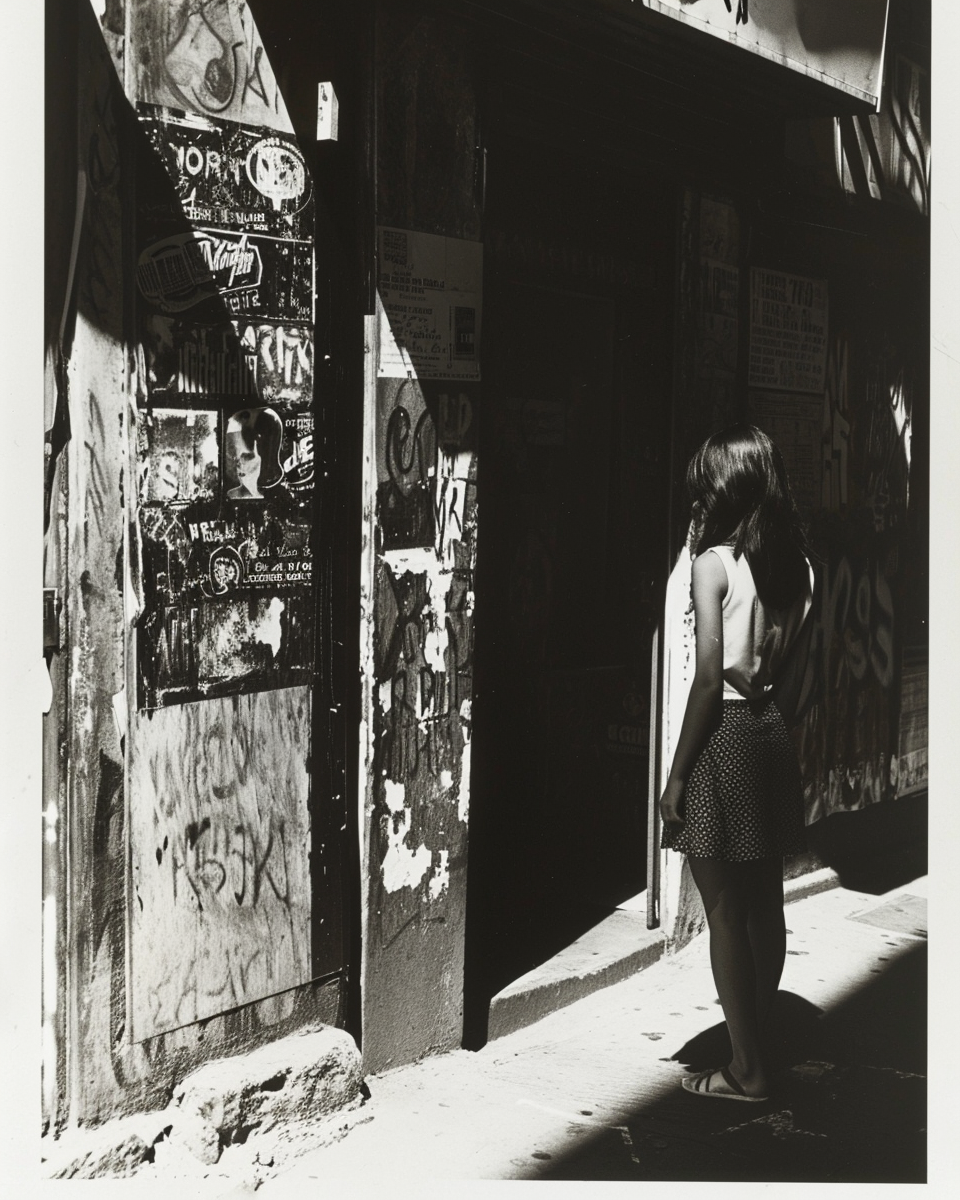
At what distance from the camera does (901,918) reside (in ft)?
19.9

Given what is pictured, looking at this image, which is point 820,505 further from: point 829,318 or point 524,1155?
point 524,1155

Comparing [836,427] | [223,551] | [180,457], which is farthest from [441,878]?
[836,427]

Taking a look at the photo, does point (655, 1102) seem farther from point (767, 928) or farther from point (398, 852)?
point (398, 852)

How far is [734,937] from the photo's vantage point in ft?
13.0

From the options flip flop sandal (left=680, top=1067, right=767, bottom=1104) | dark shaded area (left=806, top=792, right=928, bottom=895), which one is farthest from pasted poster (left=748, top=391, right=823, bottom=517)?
flip flop sandal (left=680, top=1067, right=767, bottom=1104)

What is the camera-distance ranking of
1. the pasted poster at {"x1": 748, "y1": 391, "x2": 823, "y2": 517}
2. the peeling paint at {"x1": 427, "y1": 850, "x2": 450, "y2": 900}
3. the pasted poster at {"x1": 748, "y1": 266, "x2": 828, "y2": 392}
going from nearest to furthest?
the peeling paint at {"x1": 427, "y1": 850, "x2": 450, "y2": 900}
the pasted poster at {"x1": 748, "y1": 266, "x2": 828, "y2": 392}
the pasted poster at {"x1": 748, "y1": 391, "x2": 823, "y2": 517}

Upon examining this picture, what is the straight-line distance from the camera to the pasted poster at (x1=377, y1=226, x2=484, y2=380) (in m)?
4.01

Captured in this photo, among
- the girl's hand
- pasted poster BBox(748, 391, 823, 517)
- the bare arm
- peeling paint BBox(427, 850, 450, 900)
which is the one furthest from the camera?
→ pasted poster BBox(748, 391, 823, 517)

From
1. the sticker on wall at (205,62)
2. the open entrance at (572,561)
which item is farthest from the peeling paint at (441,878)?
the sticker on wall at (205,62)

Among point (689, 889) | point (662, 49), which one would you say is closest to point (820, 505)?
point (689, 889)

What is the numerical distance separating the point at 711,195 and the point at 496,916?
2.98m

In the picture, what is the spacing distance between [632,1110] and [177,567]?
6.74 feet

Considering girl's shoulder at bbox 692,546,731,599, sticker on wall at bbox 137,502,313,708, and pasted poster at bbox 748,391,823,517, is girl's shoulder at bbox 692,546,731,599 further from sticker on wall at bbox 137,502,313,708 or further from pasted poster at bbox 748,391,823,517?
pasted poster at bbox 748,391,823,517

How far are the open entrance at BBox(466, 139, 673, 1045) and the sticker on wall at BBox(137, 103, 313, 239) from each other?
161 centimetres
